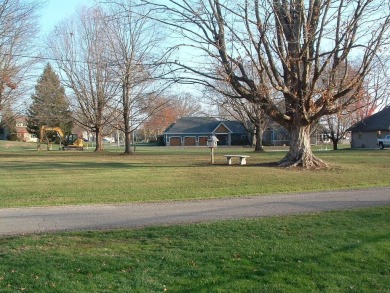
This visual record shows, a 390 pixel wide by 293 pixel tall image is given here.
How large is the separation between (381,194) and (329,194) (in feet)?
4.92

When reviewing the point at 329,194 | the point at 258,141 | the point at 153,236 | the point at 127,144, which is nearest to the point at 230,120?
the point at 258,141

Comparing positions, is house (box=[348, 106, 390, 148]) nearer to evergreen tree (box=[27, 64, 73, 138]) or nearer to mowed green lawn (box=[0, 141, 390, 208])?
evergreen tree (box=[27, 64, 73, 138])

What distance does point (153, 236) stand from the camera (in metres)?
7.53

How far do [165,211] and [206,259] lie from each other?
402 cm

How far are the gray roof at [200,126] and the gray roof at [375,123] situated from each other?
31.8 m

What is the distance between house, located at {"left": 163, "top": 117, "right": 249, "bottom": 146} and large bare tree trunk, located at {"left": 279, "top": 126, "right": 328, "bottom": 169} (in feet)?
208

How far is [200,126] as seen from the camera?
295 feet

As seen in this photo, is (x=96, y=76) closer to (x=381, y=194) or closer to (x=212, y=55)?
(x=212, y=55)

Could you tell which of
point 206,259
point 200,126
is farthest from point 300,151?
point 200,126

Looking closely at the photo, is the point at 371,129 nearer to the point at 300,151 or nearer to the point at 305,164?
the point at 300,151

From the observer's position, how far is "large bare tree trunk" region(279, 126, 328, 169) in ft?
74.5

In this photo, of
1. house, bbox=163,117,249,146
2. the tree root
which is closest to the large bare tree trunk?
the tree root

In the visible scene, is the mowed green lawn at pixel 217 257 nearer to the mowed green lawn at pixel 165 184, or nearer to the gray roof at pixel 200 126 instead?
the mowed green lawn at pixel 165 184

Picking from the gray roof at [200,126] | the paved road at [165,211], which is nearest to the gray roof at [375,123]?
the gray roof at [200,126]
